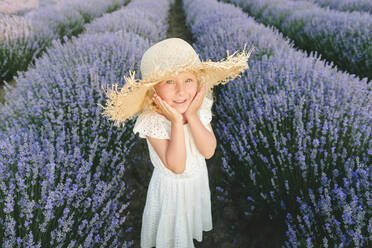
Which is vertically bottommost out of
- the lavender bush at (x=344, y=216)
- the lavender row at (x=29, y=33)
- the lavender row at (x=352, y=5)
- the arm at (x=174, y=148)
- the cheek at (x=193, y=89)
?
the lavender row at (x=29, y=33)

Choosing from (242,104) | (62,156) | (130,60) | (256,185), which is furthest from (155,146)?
(130,60)

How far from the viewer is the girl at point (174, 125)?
1204mm

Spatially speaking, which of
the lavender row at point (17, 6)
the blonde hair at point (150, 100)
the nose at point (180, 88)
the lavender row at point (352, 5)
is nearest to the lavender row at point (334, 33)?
the lavender row at point (352, 5)

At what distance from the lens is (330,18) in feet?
15.6

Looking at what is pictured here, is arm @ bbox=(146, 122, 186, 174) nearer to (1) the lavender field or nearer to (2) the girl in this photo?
(2) the girl

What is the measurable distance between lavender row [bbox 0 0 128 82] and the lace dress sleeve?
120 inches

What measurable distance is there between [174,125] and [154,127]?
0.12m

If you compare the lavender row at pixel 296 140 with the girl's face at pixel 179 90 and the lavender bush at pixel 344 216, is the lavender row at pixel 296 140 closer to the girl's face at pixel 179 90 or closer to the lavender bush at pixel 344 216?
the lavender bush at pixel 344 216

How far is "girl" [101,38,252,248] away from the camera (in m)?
1.20

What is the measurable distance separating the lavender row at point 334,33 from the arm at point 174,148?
10.8 ft

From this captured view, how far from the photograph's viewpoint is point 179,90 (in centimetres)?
124

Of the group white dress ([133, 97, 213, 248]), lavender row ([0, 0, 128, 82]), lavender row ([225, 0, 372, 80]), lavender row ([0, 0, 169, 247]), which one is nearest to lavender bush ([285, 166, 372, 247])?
white dress ([133, 97, 213, 248])

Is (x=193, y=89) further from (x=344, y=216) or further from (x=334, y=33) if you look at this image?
(x=334, y=33)

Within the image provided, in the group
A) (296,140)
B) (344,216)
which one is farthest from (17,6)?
(344,216)
